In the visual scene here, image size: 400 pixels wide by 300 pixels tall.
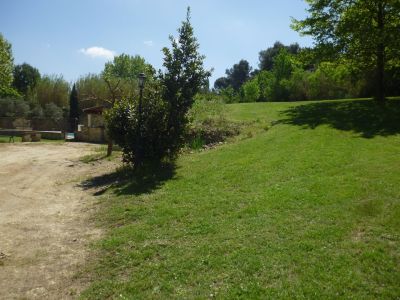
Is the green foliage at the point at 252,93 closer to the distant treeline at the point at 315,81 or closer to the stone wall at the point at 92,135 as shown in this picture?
the distant treeline at the point at 315,81

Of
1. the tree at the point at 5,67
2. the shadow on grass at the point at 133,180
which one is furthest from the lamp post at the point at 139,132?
the tree at the point at 5,67

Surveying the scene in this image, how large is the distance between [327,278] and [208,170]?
784 cm

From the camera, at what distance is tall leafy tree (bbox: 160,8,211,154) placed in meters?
15.3

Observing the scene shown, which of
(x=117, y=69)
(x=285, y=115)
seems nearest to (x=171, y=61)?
(x=285, y=115)

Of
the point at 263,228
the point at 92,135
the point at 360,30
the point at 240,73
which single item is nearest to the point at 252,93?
the point at 92,135

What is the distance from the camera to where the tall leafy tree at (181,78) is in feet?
50.1

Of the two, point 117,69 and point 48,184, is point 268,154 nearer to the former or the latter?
point 48,184

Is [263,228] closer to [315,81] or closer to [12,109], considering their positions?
[315,81]

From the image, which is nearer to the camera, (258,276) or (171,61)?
(258,276)

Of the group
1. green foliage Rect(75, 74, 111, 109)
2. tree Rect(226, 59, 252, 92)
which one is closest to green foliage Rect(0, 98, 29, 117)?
green foliage Rect(75, 74, 111, 109)

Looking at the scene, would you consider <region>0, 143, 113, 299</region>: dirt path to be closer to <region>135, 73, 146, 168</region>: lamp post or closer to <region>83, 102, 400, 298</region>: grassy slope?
<region>83, 102, 400, 298</region>: grassy slope

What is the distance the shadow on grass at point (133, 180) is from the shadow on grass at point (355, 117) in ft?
24.9

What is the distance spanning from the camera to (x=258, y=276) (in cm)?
577

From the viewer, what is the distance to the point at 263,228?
748cm
